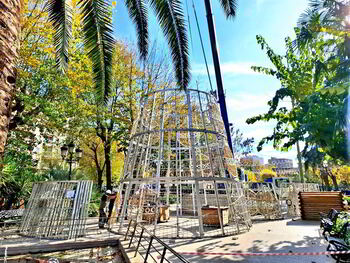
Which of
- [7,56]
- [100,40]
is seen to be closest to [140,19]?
[100,40]

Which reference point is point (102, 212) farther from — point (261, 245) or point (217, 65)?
point (217, 65)

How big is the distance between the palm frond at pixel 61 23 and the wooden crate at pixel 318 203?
13200 millimetres

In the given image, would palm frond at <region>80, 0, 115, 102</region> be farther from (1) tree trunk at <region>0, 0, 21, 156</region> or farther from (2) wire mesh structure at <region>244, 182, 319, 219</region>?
(2) wire mesh structure at <region>244, 182, 319, 219</region>

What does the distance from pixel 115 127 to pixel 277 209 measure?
44.4 ft

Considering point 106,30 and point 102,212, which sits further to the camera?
point 102,212

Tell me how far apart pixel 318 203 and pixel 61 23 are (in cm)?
1405

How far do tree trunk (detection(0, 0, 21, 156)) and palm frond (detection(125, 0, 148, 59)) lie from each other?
370 cm

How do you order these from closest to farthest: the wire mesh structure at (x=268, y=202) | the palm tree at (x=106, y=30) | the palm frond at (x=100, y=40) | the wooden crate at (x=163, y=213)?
1. the palm frond at (x=100, y=40)
2. the palm tree at (x=106, y=30)
3. the wooden crate at (x=163, y=213)
4. the wire mesh structure at (x=268, y=202)

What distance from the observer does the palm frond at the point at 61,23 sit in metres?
5.01

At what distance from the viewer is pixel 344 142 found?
803cm

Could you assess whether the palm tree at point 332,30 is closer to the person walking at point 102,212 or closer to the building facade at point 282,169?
the person walking at point 102,212

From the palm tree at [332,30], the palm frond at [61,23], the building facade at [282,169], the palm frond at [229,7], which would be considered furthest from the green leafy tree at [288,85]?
the building facade at [282,169]

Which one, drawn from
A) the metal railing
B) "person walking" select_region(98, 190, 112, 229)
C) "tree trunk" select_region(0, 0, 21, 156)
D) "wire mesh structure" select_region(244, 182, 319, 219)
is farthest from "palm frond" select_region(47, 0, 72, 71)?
"wire mesh structure" select_region(244, 182, 319, 219)

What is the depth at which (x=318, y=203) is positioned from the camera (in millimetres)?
11367
